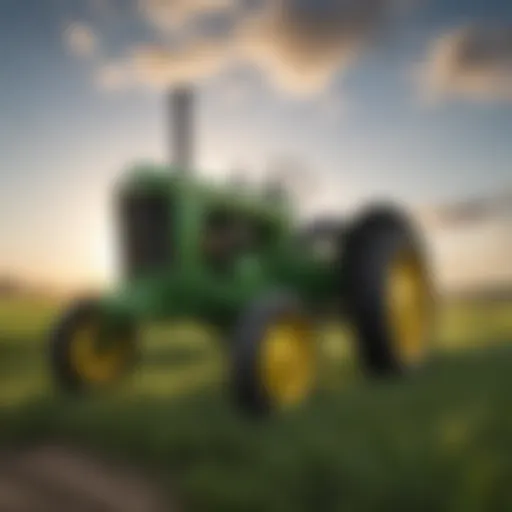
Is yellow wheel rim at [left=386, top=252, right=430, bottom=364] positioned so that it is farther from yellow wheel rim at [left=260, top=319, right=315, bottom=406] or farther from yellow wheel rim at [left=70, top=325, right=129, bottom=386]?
yellow wheel rim at [left=70, top=325, right=129, bottom=386]

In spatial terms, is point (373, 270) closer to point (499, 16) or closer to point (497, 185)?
point (497, 185)

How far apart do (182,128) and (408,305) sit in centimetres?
43

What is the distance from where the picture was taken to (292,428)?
3.44 feet

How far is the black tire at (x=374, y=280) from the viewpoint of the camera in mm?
1223

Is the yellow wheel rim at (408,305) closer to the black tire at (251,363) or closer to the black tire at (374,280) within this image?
the black tire at (374,280)

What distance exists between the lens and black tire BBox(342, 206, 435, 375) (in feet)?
4.01

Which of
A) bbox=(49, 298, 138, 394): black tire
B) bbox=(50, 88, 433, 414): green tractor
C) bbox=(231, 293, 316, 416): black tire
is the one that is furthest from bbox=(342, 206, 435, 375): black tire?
bbox=(49, 298, 138, 394): black tire

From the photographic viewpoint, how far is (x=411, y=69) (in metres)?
1.27

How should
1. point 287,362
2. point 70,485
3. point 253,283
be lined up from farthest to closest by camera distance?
point 253,283 < point 287,362 < point 70,485

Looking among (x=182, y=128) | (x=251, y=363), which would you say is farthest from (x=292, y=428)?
(x=182, y=128)

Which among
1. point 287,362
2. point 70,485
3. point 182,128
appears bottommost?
point 70,485

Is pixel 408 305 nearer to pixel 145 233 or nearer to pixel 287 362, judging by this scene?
pixel 287 362

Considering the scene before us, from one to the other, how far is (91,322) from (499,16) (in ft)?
2.42

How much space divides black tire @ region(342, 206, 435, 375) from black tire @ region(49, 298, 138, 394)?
0.33m
